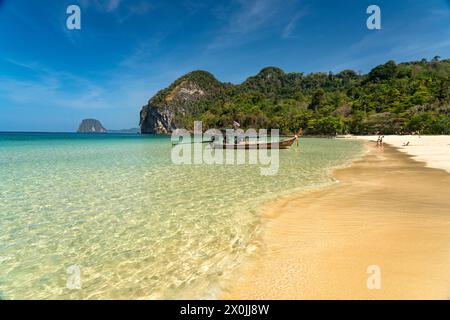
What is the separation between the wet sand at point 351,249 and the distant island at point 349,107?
7025cm

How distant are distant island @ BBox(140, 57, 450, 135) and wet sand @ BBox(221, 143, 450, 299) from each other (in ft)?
230

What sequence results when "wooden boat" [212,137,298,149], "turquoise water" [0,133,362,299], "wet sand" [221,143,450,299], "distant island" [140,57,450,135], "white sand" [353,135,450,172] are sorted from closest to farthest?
1. "wet sand" [221,143,450,299]
2. "turquoise water" [0,133,362,299]
3. "white sand" [353,135,450,172]
4. "wooden boat" [212,137,298,149]
5. "distant island" [140,57,450,135]

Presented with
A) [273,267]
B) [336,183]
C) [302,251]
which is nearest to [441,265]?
[302,251]

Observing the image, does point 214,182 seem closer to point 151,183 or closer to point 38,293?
point 151,183

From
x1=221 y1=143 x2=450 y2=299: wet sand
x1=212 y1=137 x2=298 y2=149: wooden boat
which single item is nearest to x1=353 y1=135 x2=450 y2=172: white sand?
x1=221 y1=143 x2=450 y2=299: wet sand

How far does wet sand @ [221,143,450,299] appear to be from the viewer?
3258mm

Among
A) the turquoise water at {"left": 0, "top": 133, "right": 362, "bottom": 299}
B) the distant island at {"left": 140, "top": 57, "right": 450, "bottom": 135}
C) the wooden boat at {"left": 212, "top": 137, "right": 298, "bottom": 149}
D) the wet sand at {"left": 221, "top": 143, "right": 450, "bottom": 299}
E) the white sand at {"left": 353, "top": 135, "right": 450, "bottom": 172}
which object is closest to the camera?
the wet sand at {"left": 221, "top": 143, "right": 450, "bottom": 299}

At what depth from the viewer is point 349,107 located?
95.0 metres

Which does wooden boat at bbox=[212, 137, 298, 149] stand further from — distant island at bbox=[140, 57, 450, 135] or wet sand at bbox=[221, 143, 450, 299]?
distant island at bbox=[140, 57, 450, 135]

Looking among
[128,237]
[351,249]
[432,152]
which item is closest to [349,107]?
[432,152]

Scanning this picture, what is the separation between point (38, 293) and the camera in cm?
359

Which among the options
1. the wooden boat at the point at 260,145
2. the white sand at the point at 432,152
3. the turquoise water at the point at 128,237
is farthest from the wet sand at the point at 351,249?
the wooden boat at the point at 260,145

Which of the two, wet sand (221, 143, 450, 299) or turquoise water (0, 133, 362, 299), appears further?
turquoise water (0, 133, 362, 299)

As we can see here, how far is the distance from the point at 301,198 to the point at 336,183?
10.2 ft
